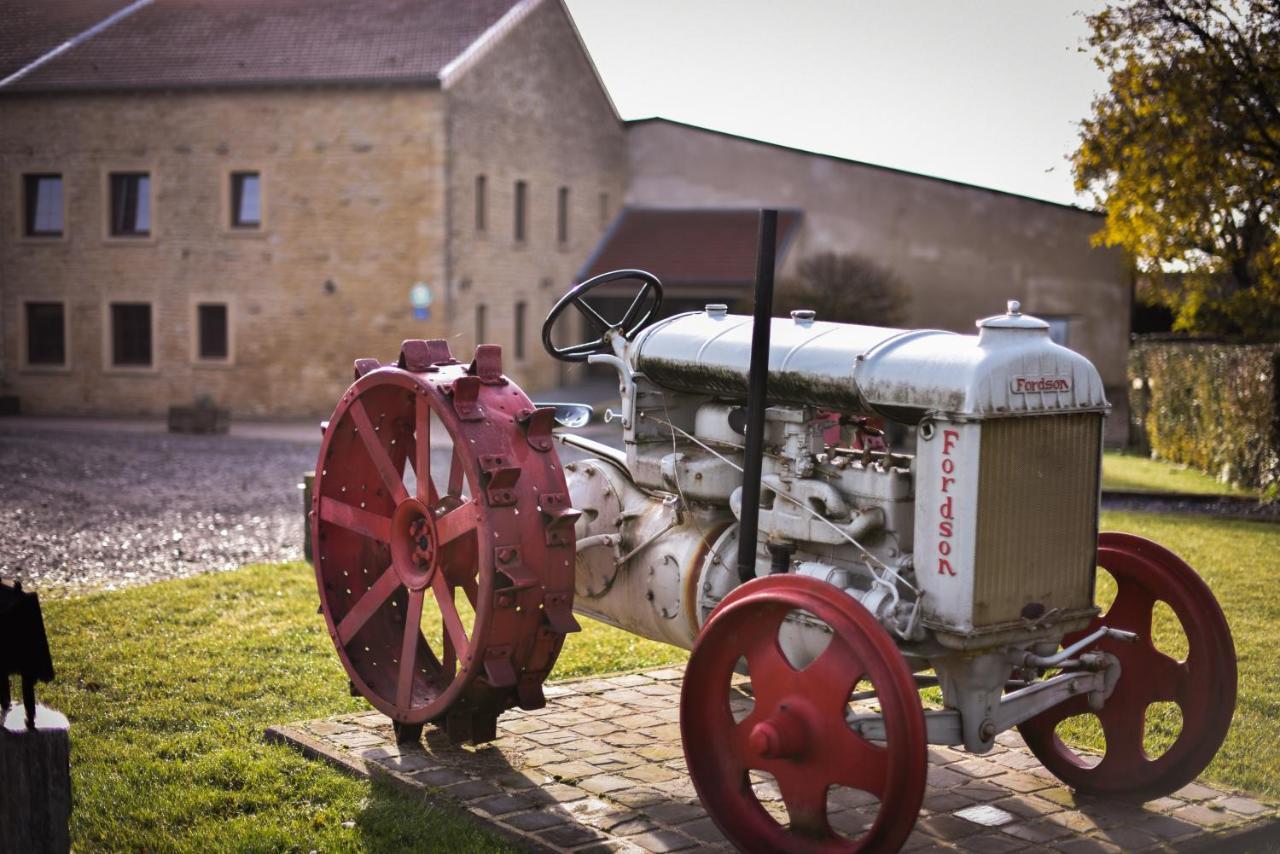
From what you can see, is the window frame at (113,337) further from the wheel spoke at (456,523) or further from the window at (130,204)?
the wheel spoke at (456,523)

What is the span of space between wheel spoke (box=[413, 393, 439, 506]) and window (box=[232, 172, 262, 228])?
2128 centimetres

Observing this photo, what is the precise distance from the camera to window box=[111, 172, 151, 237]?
25484 mm

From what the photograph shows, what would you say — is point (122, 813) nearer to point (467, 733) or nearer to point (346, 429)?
point (467, 733)

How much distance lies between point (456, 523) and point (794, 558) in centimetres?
109

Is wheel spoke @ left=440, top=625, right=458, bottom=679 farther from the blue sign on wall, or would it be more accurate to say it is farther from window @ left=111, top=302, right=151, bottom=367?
window @ left=111, top=302, right=151, bottom=367

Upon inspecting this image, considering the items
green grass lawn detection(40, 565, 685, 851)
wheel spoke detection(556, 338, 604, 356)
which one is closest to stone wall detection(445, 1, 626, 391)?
green grass lawn detection(40, 565, 685, 851)

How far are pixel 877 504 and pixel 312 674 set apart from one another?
3.08 m

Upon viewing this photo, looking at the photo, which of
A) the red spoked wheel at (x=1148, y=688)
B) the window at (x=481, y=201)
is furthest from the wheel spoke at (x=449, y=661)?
the window at (x=481, y=201)

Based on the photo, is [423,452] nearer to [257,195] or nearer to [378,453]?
[378,453]

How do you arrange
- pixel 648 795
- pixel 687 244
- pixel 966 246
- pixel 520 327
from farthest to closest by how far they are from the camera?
pixel 687 244 < pixel 520 327 < pixel 966 246 < pixel 648 795

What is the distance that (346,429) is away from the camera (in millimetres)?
5152

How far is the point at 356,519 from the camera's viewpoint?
5094mm

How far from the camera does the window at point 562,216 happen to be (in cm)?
2823

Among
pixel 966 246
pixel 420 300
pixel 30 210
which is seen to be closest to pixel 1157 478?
pixel 966 246
